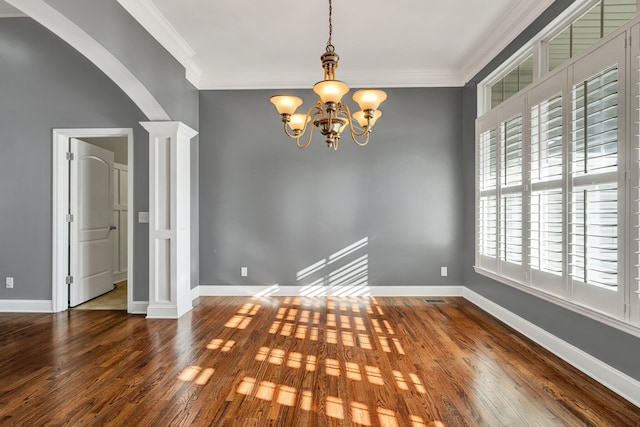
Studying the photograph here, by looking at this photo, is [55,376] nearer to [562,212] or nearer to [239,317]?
[239,317]

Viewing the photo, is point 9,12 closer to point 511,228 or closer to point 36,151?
point 36,151

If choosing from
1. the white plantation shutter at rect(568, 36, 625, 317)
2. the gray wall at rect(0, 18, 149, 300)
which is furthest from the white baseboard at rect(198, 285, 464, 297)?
the white plantation shutter at rect(568, 36, 625, 317)

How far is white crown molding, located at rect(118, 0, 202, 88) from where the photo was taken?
122 inches

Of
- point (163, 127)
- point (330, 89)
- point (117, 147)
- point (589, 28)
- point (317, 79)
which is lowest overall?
point (330, 89)

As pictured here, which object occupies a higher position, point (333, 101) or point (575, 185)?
point (333, 101)

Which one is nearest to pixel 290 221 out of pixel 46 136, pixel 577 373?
pixel 46 136

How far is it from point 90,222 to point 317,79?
11.6 ft

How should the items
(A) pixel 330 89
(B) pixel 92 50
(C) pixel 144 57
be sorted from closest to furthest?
1. (A) pixel 330 89
2. (B) pixel 92 50
3. (C) pixel 144 57

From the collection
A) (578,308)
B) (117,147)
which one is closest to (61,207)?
(117,147)

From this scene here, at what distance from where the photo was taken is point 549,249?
9.55 feet

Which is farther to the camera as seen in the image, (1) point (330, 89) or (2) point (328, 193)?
(2) point (328, 193)

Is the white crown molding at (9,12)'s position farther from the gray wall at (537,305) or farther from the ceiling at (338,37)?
the gray wall at (537,305)

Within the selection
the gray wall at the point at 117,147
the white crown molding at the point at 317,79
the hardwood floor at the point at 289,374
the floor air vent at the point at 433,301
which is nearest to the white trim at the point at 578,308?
the hardwood floor at the point at 289,374

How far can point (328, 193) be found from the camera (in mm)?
4840
